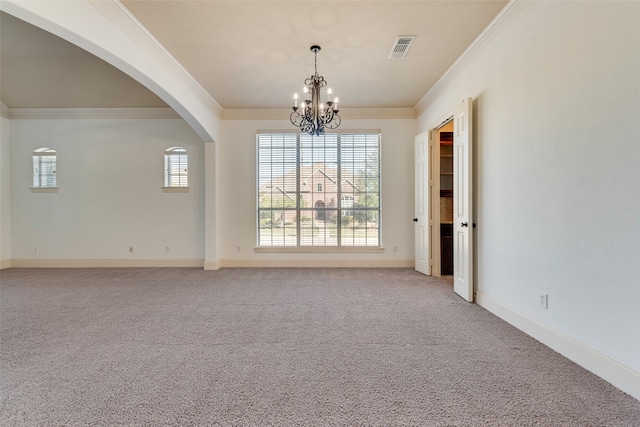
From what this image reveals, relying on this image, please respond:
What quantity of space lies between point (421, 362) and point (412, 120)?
4401 mm

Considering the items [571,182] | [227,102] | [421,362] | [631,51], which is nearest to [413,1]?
[631,51]

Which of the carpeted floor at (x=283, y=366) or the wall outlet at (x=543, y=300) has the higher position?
the wall outlet at (x=543, y=300)

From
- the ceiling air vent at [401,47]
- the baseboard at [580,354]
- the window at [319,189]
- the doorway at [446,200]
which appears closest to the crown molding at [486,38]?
the doorway at [446,200]

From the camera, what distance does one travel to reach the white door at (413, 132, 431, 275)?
15.0 ft

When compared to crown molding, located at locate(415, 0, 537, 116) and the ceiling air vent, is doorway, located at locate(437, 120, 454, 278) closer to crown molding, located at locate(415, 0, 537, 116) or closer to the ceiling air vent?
crown molding, located at locate(415, 0, 537, 116)

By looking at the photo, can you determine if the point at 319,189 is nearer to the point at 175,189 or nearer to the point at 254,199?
the point at 254,199

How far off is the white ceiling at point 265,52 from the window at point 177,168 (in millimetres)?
968

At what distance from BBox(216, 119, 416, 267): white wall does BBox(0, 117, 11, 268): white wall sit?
402cm

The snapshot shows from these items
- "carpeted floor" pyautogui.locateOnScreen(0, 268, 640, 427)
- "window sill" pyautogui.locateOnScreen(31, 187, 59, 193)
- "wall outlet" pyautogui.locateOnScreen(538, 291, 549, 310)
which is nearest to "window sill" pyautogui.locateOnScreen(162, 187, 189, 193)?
"window sill" pyautogui.locateOnScreen(31, 187, 59, 193)

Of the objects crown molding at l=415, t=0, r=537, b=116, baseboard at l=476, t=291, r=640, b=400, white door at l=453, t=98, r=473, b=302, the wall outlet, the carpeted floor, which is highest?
crown molding at l=415, t=0, r=537, b=116

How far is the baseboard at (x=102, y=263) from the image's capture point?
5273 millimetres

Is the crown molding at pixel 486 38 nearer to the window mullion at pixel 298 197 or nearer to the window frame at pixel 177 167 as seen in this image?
the window mullion at pixel 298 197

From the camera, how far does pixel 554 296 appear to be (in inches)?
86.2

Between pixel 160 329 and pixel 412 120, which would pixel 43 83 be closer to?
pixel 160 329
